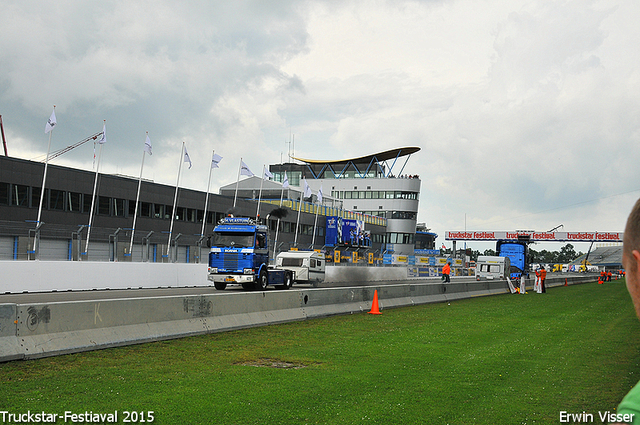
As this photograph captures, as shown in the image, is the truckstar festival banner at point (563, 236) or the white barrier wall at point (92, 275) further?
the truckstar festival banner at point (563, 236)

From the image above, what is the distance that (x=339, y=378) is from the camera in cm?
913

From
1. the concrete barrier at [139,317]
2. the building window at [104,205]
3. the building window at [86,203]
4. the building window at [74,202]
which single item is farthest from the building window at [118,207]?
the concrete barrier at [139,317]

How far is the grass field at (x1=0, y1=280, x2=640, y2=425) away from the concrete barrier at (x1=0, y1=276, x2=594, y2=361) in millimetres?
294

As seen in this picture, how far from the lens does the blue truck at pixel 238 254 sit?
30.8m

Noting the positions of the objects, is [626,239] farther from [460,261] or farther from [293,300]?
[460,261]

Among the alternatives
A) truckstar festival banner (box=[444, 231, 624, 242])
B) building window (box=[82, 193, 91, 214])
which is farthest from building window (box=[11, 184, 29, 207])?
truckstar festival banner (box=[444, 231, 624, 242])

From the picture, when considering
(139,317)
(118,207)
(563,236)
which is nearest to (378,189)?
(563,236)

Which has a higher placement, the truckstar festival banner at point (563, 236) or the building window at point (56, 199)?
the truckstar festival banner at point (563, 236)

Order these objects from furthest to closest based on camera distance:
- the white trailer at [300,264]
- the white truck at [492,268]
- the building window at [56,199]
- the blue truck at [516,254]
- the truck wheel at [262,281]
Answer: the blue truck at [516,254], the white truck at [492,268], the building window at [56,199], the white trailer at [300,264], the truck wheel at [262,281]

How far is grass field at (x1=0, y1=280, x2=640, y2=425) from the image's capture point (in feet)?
23.1

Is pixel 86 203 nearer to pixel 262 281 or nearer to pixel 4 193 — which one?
pixel 4 193

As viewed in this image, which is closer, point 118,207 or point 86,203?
point 86,203

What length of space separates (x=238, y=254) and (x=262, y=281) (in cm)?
216

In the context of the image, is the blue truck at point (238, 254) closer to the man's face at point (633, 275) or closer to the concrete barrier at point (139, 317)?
the concrete barrier at point (139, 317)
